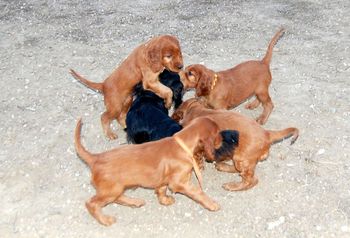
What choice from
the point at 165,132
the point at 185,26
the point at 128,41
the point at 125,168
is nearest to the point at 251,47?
the point at 185,26

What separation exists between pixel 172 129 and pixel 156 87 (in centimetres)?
84

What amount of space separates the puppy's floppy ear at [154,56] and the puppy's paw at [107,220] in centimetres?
182

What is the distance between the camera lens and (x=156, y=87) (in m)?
5.82

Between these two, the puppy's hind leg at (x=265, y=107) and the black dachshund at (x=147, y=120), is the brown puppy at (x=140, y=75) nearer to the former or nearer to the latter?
the black dachshund at (x=147, y=120)

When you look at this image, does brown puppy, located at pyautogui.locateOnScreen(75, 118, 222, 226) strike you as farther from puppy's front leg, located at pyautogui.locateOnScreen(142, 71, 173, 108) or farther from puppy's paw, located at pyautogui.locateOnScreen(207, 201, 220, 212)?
puppy's front leg, located at pyautogui.locateOnScreen(142, 71, 173, 108)

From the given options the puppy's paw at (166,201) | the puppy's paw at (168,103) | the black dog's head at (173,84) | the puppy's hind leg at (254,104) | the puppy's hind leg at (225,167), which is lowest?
the puppy's paw at (166,201)

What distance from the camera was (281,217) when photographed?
4.92 metres

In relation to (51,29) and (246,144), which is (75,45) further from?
(246,144)

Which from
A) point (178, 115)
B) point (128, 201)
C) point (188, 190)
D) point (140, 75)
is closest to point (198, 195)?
point (188, 190)

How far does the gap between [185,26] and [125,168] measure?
4556 millimetres

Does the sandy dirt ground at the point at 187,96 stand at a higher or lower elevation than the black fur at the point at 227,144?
lower

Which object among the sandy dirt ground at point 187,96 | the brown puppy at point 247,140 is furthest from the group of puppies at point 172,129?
the sandy dirt ground at point 187,96

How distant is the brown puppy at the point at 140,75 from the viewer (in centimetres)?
587

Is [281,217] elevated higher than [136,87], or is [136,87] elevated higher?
[136,87]
